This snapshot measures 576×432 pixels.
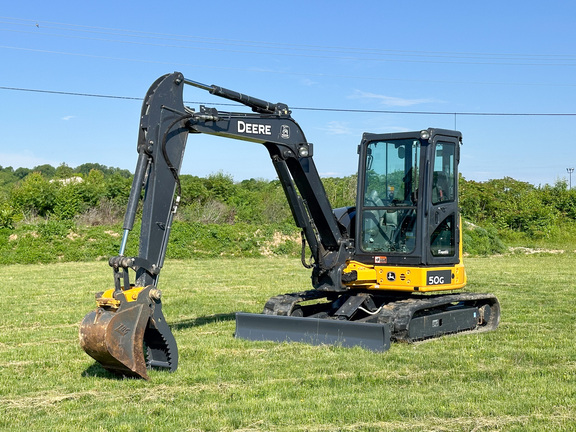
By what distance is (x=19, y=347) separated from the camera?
391 inches

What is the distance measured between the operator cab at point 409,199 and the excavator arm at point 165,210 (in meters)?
0.54

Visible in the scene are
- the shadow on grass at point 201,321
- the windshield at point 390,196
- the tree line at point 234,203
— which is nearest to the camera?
the windshield at point 390,196

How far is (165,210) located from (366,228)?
11.6ft

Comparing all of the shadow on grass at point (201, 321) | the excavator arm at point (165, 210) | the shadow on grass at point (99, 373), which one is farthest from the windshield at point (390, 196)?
the shadow on grass at point (99, 373)

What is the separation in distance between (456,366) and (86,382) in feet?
13.4

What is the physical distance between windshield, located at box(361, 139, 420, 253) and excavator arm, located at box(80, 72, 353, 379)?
18.5 inches

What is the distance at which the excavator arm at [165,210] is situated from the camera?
7.45m

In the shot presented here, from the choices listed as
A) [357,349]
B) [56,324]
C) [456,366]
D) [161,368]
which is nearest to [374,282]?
[357,349]

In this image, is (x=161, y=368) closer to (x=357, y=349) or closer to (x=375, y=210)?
(x=357, y=349)

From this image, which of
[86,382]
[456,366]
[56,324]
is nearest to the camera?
[86,382]

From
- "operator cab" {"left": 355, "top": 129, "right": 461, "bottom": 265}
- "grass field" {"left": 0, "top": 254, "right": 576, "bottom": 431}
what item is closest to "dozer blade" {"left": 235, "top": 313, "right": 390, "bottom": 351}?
"grass field" {"left": 0, "top": 254, "right": 576, "bottom": 431}

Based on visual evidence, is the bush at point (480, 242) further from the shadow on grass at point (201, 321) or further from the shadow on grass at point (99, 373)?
the shadow on grass at point (99, 373)

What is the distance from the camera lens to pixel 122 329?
7359 mm

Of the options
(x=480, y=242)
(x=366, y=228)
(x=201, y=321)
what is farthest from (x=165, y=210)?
(x=480, y=242)
